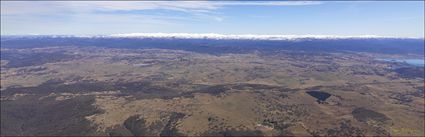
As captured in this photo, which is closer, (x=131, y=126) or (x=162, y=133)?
(x=162, y=133)

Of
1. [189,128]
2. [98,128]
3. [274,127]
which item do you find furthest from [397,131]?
[98,128]

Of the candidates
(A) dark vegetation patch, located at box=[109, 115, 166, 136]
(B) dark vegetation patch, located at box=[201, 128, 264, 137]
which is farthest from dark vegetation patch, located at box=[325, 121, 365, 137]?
(A) dark vegetation patch, located at box=[109, 115, 166, 136]

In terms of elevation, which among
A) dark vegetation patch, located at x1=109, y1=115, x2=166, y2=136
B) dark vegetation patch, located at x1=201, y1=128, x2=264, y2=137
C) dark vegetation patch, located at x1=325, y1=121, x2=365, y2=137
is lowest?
dark vegetation patch, located at x1=325, y1=121, x2=365, y2=137

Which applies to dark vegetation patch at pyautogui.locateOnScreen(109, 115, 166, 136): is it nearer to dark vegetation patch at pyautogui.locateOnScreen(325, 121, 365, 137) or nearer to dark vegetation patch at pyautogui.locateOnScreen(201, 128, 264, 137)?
dark vegetation patch at pyautogui.locateOnScreen(201, 128, 264, 137)

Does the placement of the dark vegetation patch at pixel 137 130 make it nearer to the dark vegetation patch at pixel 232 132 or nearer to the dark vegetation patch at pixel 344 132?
the dark vegetation patch at pixel 232 132

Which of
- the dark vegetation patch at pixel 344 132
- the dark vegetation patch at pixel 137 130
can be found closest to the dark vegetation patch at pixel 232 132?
the dark vegetation patch at pixel 137 130

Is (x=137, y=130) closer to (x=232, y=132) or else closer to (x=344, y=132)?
(x=232, y=132)

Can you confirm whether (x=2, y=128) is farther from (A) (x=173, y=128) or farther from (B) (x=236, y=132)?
(B) (x=236, y=132)

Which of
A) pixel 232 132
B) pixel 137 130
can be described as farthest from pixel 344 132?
pixel 137 130

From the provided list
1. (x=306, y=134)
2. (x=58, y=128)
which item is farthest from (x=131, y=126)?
(x=306, y=134)
